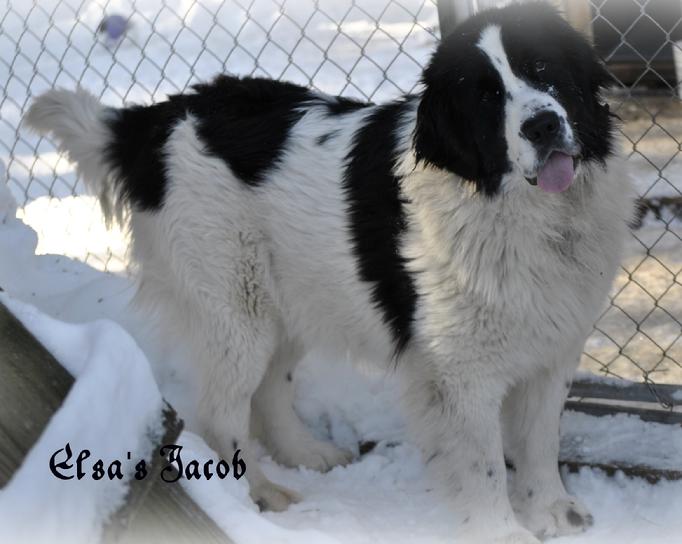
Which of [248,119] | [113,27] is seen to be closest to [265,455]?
[248,119]

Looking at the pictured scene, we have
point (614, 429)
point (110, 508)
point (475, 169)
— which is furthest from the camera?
point (614, 429)

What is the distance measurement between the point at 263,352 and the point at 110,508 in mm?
1788

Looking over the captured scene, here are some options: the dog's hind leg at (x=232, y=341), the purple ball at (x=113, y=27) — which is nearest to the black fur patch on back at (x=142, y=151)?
the dog's hind leg at (x=232, y=341)

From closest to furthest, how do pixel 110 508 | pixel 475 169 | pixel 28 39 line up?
pixel 110 508, pixel 475 169, pixel 28 39

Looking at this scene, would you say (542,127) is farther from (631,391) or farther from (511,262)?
(631,391)

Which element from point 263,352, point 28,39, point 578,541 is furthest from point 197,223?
point 28,39

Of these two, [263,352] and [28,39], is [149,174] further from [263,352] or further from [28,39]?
[28,39]

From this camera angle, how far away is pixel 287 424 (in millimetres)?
3980

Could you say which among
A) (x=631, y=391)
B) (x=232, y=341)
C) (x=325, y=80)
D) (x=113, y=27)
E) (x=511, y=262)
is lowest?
(x=113, y=27)

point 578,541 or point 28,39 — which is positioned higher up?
point 578,541

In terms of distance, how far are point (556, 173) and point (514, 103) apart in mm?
243

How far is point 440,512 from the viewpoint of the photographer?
3.55m

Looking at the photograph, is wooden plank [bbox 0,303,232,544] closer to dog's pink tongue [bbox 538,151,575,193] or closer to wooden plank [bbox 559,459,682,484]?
dog's pink tongue [bbox 538,151,575,193]

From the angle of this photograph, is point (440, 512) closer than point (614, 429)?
Yes
